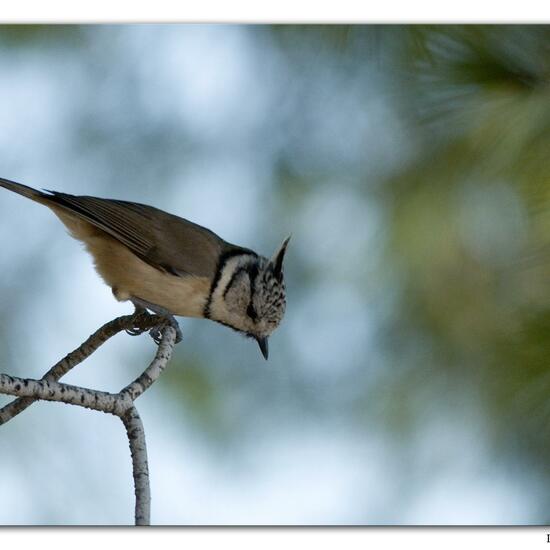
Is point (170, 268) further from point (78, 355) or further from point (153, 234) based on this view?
point (78, 355)

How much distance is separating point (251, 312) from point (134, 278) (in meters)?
0.26

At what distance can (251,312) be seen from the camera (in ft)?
7.04

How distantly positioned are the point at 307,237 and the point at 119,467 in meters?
0.67

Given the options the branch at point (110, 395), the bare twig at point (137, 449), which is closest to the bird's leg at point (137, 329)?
the branch at point (110, 395)

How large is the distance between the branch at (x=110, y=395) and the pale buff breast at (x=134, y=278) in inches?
7.9

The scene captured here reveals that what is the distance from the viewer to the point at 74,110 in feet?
7.65

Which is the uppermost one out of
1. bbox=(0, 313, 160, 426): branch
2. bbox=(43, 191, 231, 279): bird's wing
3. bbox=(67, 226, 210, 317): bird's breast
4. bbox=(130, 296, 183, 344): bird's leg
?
bbox=(43, 191, 231, 279): bird's wing

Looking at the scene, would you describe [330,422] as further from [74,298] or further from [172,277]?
[74,298]

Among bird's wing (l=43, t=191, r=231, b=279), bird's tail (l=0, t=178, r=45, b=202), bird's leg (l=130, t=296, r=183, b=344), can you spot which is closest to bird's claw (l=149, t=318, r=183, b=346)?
bird's leg (l=130, t=296, r=183, b=344)

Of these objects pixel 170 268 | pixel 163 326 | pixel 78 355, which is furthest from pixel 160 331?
pixel 78 355

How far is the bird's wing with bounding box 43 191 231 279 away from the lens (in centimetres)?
217

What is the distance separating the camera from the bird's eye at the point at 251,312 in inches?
84.5

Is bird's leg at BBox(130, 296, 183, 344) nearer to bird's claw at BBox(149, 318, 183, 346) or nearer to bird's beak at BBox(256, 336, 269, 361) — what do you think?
bird's claw at BBox(149, 318, 183, 346)

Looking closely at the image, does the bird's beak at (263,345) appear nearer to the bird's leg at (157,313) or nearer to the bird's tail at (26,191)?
the bird's leg at (157,313)
